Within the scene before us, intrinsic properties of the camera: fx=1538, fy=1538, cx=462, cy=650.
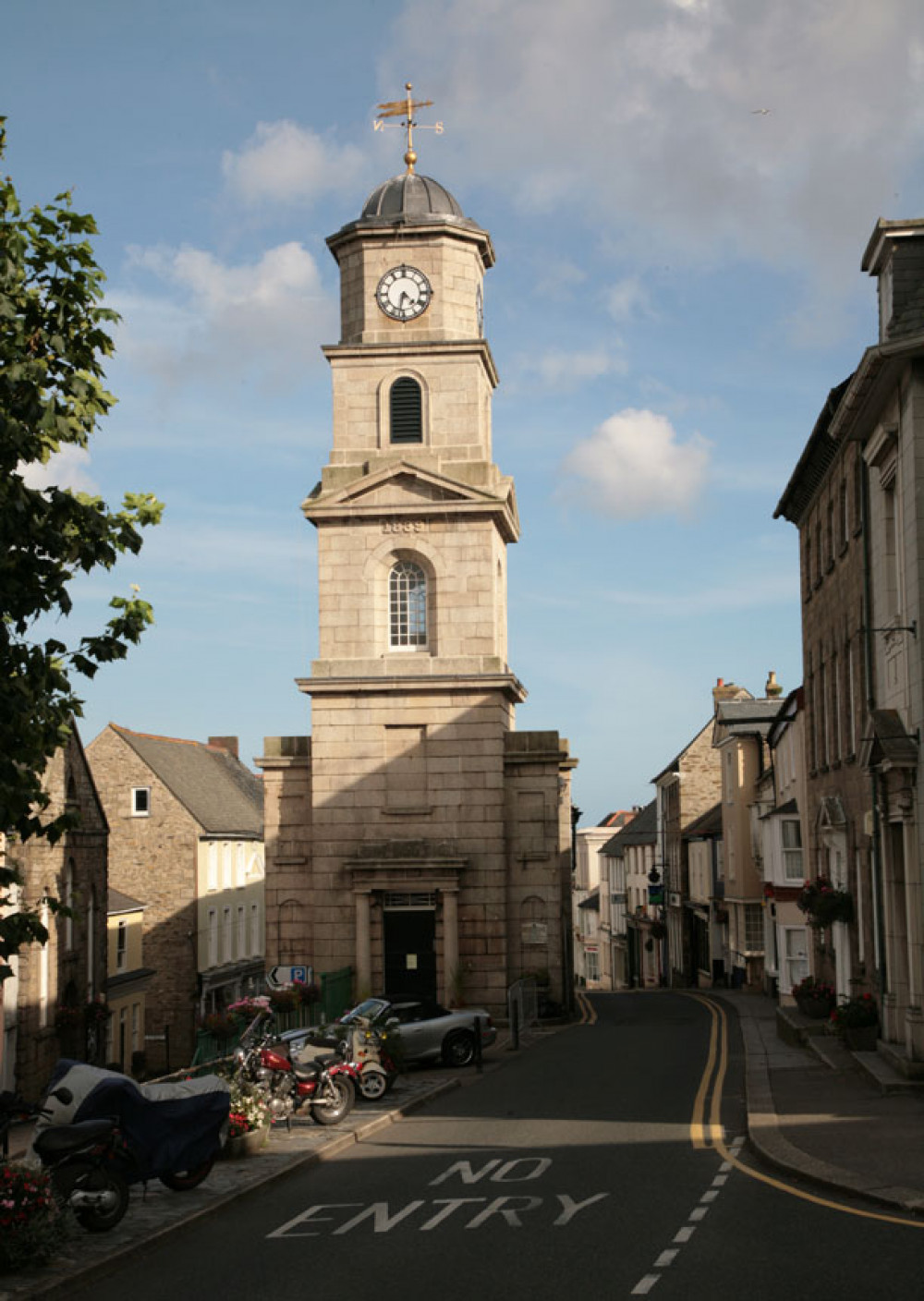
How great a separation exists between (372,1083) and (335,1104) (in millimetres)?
3117

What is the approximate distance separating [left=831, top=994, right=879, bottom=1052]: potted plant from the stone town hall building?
56.7 feet

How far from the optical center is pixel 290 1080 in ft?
66.8

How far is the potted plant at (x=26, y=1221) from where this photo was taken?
11898mm

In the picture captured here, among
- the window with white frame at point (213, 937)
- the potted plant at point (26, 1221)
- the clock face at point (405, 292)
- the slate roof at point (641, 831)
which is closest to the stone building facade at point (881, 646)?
the potted plant at point (26, 1221)

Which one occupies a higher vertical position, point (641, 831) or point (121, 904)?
point (641, 831)

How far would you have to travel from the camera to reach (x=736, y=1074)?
84.9 feet

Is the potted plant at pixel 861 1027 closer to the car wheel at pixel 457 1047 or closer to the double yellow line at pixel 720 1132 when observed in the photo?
the double yellow line at pixel 720 1132

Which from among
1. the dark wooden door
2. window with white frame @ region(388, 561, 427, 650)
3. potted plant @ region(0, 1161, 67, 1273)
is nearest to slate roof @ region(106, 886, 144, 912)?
the dark wooden door

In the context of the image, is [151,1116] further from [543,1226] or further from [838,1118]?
[838,1118]

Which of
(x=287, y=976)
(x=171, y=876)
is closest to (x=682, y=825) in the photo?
(x=171, y=876)

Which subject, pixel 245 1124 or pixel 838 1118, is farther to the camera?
pixel 838 1118

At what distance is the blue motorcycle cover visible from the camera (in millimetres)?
14117

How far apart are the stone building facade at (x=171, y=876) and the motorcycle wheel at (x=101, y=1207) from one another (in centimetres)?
4147

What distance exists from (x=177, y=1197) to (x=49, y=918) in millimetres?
20233
